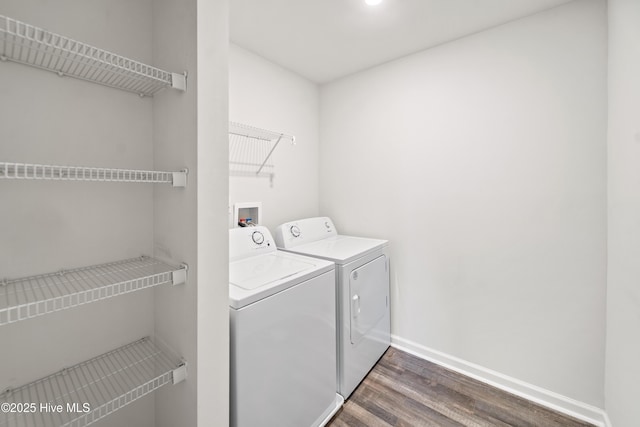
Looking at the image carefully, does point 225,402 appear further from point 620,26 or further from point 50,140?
point 620,26

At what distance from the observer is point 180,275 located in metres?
1.04

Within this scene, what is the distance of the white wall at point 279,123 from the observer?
2.11 m

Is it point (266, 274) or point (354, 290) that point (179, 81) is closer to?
point (266, 274)

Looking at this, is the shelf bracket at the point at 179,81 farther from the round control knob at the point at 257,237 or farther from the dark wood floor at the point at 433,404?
the dark wood floor at the point at 433,404

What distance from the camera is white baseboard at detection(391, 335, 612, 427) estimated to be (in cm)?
164


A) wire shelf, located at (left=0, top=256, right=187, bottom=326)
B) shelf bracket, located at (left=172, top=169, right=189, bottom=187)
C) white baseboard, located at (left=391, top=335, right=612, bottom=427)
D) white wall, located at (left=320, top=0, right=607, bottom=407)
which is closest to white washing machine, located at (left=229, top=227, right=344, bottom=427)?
wire shelf, located at (left=0, top=256, right=187, bottom=326)

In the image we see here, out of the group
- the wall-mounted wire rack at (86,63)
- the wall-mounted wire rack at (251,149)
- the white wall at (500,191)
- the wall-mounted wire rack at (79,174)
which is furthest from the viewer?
the wall-mounted wire rack at (251,149)

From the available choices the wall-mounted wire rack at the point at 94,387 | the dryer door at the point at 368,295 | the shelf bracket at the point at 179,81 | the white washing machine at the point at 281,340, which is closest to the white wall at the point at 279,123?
the white washing machine at the point at 281,340

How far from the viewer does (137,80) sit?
43.9 inches

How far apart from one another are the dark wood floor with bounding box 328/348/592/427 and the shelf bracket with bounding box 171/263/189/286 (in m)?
1.33

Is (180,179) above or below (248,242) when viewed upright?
above

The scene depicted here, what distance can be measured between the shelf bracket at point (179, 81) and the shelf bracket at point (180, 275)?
694 millimetres

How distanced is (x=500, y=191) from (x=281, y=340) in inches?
69.8

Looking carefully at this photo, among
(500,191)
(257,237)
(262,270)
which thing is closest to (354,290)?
(262,270)
